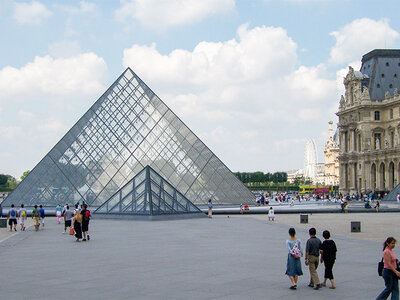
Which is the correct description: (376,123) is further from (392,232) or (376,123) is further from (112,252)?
(112,252)

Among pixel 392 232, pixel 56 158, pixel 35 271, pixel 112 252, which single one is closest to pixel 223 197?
pixel 56 158

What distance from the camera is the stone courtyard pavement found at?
926 cm

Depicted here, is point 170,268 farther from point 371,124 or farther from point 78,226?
point 371,124

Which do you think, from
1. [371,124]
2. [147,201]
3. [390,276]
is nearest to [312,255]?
[390,276]

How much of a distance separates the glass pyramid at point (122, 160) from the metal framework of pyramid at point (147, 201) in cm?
769

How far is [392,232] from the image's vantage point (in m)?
22.1

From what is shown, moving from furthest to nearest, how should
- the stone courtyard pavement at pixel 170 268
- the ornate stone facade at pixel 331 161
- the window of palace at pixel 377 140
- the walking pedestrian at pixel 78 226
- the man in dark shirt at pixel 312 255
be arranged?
the ornate stone facade at pixel 331 161 → the window of palace at pixel 377 140 → the walking pedestrian at pixel 78 226 → the man in dark shirt at pixel 312 255 → the stone courtyard pavement at pixel 170 268

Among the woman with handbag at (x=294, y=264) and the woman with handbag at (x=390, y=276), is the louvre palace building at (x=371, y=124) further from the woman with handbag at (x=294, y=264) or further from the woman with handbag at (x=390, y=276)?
the woman with handbag at (x=390, y=276)

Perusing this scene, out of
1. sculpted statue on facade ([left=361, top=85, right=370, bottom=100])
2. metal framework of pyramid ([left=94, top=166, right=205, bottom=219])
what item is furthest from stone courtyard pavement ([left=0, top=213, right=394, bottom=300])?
sculpted statue on facade ([left=361, top=85, right=370, bottom=100])

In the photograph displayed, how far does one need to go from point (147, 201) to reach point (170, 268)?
18802 mm

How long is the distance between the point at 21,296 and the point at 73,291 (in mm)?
847

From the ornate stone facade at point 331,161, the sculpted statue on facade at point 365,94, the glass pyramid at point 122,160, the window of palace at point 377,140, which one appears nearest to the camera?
the glass pyramid at point 122,160

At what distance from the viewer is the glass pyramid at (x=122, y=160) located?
131 feet

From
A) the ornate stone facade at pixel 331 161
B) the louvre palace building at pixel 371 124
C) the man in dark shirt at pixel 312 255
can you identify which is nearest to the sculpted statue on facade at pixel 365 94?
the louvre palace building at pixel 371 124
